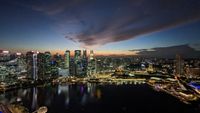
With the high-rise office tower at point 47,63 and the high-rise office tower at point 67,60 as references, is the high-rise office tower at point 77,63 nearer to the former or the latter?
the high-rise office tower at point 67,60

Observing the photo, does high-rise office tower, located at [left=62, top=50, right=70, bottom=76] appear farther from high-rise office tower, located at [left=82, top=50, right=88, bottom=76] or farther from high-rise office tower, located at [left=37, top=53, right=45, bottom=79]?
high-rise office tower, located at [left=37, top=53, right=45, bottom=79]

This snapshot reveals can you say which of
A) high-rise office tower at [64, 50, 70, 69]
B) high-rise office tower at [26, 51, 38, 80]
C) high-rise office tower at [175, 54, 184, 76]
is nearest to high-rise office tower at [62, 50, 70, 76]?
high-rise office tower at [64, 50, 70, 69]

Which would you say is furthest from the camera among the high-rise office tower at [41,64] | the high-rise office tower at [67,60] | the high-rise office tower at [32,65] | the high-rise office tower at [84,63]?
the high-rise office tower at [67,60]

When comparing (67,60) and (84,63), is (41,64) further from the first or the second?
(84,63)

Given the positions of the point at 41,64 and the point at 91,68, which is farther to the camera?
the point at 91,68

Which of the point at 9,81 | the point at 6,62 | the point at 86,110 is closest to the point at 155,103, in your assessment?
the point at 86,110

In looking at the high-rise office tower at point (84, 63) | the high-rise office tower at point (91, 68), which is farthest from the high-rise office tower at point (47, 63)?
the high-rise office tower at point (91, 68)

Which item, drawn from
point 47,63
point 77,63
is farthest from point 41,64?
point 77,63

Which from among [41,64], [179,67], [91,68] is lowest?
[91,68]
